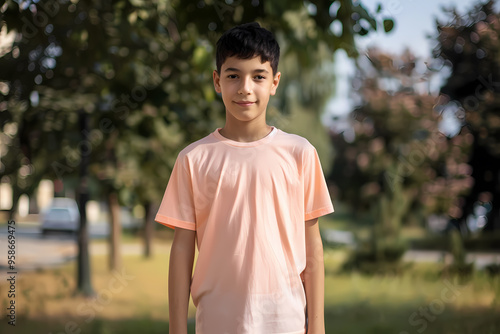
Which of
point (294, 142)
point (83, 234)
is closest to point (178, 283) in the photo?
point (294, 142)

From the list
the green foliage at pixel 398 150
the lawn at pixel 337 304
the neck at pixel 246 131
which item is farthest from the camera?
the green foliage at pixel 398 150

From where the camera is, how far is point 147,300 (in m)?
12.7

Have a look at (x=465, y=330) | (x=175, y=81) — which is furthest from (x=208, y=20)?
(x=465, y=330)

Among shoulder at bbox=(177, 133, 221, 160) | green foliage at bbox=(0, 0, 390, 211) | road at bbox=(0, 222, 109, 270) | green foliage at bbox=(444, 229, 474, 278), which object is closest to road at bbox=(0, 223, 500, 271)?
road at bbox=(0, 222, 109, 270)

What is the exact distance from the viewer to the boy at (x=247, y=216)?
1.90 meters

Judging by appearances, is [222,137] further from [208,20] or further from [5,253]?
[5,253]

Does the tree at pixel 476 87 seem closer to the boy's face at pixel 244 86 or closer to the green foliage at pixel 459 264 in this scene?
the green foliage at pixel 459 264

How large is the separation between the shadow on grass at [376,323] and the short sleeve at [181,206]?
6731 millimetres

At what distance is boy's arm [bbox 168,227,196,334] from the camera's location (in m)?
2.00

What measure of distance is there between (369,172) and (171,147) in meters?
9.36

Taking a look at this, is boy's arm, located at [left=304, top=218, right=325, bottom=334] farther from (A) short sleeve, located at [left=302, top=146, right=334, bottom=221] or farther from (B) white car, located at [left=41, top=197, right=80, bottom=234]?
(B) white car, located at [left=41, top=197, right=80, bottom=234]

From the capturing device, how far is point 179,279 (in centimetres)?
200

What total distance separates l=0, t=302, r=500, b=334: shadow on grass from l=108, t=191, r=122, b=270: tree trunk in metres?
2.90

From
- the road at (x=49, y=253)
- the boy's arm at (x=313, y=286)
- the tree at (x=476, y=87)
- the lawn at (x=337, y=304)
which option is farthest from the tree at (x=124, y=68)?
the tree at (x=476, y=87)
